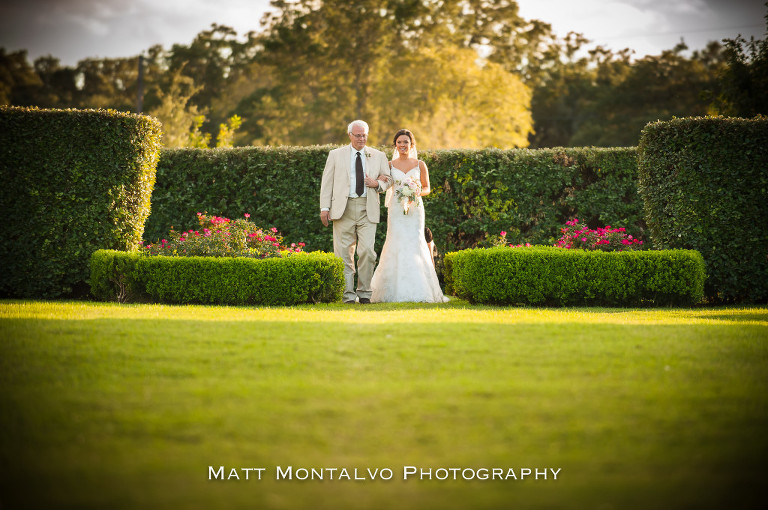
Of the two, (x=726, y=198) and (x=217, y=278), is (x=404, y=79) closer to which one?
(x=726, y=198)

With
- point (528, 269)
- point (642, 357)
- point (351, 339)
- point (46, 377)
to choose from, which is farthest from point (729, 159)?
point (46, 377)

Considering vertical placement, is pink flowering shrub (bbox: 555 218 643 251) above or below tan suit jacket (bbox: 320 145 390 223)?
below

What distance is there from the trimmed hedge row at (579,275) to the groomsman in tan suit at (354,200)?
5.75ft

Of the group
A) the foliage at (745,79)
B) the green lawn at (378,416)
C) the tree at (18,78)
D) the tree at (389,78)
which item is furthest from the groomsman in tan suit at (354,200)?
the tree at (18,78)

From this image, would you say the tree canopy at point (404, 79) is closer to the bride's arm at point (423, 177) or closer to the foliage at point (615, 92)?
the foliage at point (615, 92)

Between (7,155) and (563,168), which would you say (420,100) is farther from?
(7,155)

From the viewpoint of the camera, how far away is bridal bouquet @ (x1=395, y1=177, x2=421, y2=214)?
10.4 m

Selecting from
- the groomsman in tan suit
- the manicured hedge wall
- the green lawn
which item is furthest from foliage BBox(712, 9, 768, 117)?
the green lawn

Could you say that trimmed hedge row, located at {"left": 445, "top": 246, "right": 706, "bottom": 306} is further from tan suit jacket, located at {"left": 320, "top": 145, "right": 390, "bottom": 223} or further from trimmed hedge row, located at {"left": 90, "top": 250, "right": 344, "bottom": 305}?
trimmed hedge row, located at {"left": 90, "top": 250, "right": 344, "bottom": 305}

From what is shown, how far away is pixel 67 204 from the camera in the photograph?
9.99 meters

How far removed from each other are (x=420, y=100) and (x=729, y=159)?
70.7 ft

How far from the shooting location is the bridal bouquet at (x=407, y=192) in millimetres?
10406

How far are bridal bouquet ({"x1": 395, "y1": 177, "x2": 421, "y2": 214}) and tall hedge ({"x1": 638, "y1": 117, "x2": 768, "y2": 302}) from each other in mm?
4210

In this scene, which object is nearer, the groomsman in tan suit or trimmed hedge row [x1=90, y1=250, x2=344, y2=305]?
trimmed hedge row [x1=90, y1=250, x2=344, y2=305]
